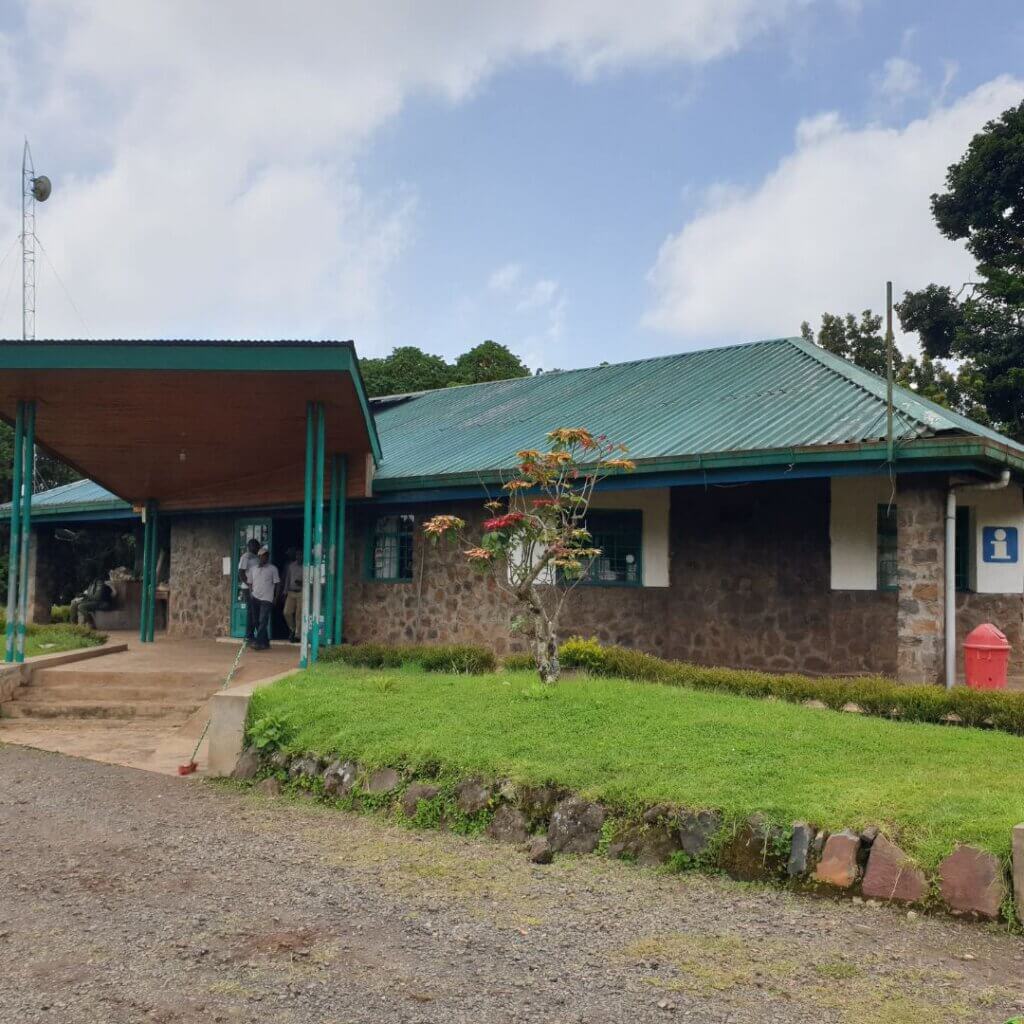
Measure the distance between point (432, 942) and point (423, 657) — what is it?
6.92 meters

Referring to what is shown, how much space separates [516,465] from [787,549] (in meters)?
3.62

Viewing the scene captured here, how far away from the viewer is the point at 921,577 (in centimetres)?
1012

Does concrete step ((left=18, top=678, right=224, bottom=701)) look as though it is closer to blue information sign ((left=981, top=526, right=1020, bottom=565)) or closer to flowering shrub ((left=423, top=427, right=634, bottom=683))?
flowering shrub ((left=423, top=427, right=634, bottom=683))

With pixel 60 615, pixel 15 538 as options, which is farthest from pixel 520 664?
pixel 60 615

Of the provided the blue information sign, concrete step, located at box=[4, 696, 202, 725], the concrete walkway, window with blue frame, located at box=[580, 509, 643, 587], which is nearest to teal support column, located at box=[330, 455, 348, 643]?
the concrete walkway

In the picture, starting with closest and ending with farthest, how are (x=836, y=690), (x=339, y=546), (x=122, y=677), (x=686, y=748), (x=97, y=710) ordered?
(x=686, y=748)
(x=836, y=690)
(x=97, y=710)
(x=122, y=677)
(x=339, y=546)

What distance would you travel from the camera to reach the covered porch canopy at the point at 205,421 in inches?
427

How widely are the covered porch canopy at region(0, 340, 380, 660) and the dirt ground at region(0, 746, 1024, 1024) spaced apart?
5591 millimetres

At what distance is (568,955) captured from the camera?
468 centimetres

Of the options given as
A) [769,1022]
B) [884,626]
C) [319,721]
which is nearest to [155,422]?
[319,721]

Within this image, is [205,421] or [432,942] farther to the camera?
[205,421]

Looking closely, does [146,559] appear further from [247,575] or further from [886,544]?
[886,544]

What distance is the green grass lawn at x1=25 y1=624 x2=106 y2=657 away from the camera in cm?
1408

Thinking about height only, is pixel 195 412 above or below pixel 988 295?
below
